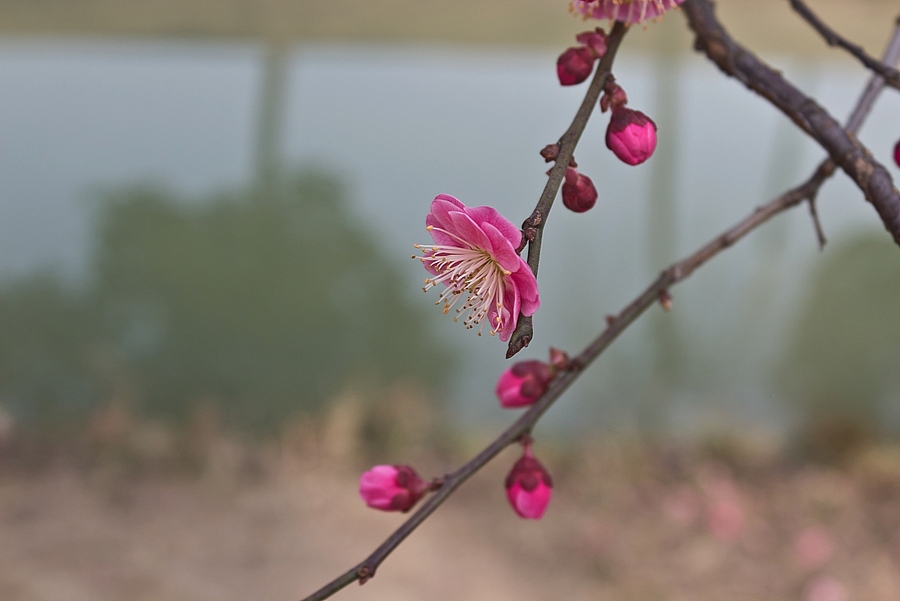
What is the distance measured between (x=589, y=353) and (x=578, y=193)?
115 millimetres

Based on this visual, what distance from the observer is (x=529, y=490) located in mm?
403

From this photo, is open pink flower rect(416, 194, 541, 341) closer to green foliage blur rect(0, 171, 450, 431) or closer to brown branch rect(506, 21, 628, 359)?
brown branch rect(506, 21, 628, 359)

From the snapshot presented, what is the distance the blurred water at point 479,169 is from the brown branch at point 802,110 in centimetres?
156

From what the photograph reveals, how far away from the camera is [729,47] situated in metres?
0.37

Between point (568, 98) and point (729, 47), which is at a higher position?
point (568, 98)

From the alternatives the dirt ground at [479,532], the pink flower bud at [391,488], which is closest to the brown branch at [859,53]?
the pink flower bud at [391,488]

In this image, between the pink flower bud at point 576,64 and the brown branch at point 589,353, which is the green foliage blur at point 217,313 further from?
the pink flower bud at point 576,64

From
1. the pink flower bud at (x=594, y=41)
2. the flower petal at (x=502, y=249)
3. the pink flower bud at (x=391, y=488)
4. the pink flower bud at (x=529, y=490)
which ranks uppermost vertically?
the pink flower bud at (x=594, y=41)

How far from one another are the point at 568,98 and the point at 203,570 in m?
1.35

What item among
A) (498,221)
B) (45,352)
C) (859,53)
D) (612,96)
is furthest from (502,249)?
(45,352)

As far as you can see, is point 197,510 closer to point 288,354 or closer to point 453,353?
point 288,354

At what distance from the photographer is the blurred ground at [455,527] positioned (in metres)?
1.70

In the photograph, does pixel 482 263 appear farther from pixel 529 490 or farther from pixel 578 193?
pixel 529 490

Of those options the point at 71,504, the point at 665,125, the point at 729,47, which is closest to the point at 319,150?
the point at 665,125
